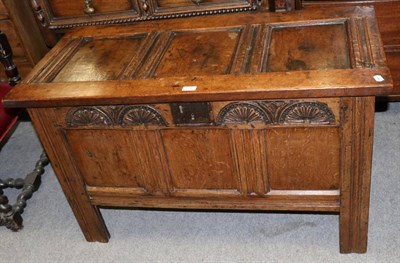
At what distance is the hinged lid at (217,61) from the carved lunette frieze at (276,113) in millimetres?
43

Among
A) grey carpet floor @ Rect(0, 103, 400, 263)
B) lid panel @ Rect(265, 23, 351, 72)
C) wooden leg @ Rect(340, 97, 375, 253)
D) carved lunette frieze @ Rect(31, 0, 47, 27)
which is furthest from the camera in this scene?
carved lunette frieze @ Rect(31, 0, 47, 27)

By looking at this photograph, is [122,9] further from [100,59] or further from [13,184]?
[13,184]

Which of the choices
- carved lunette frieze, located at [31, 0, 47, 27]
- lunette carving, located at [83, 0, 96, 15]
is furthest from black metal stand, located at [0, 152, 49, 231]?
lunette carving, located at [83, 0, 96, 15]

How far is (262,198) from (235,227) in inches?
12.7

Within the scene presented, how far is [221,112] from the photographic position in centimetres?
153

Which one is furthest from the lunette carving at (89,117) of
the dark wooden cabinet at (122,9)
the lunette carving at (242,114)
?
the dark wooden cabinet at (122,9)

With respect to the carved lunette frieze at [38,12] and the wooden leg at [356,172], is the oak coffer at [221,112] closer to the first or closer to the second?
the wooden leg at [356,172]

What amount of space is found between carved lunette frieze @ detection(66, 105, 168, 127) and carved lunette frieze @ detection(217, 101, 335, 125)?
214 mm

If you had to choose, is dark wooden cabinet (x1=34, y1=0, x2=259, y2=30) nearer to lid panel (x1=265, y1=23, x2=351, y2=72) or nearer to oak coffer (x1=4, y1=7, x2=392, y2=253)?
oak coffer (x1=4, y1=7, x2=392, y2=253)

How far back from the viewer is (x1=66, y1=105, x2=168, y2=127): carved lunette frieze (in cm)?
158

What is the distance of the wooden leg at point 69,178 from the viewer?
1.70 m

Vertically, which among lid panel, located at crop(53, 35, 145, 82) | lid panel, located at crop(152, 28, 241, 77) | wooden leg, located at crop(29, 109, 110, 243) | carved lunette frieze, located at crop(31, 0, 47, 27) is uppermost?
carved lunette frieze, located at crop(31, 0, 47, 27)

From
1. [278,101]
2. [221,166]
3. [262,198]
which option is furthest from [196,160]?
[278,101]

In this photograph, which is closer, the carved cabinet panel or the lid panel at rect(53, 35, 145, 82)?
the carved cabinet panel
